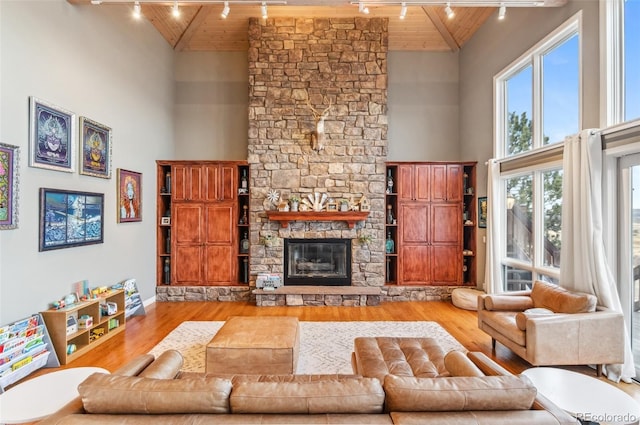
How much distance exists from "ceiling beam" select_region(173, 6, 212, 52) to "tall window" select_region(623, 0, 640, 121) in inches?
238

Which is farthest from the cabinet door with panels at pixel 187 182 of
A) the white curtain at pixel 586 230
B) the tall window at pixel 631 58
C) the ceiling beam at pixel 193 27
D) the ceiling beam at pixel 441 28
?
the tall window at pixel 631 58

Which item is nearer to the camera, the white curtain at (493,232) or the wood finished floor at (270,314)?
the wood finished floor at (270,314)

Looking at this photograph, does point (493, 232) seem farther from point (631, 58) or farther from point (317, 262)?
point (317, 262)

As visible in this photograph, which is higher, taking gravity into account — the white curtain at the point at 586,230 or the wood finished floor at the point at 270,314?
the white curtain at the point at 586,230

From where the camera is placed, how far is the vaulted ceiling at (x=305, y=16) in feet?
19.7

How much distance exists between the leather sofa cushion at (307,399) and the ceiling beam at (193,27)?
6.64 m

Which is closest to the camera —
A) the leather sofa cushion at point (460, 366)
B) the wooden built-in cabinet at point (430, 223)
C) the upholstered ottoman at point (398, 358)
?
the leather sofa cushion at point (460, 366)

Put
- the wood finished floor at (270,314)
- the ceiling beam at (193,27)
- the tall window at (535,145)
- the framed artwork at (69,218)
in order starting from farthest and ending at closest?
1. the ceiling beam at (193,27)
2. the tall window at (535,145)
3. the wood finished floor at (270,314)
4. the framed artwork at (69,218)

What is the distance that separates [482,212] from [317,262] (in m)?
3.11

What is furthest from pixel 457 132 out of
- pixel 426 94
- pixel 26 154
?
pixel 26 154

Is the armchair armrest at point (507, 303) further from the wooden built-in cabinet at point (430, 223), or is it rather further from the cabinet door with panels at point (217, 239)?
the cabinet door with panels at point (217, 239)

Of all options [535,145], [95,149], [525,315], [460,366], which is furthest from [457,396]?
[95,149]

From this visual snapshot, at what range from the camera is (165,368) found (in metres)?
2.01

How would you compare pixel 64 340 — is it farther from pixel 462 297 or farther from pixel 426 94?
pixel 426 94
